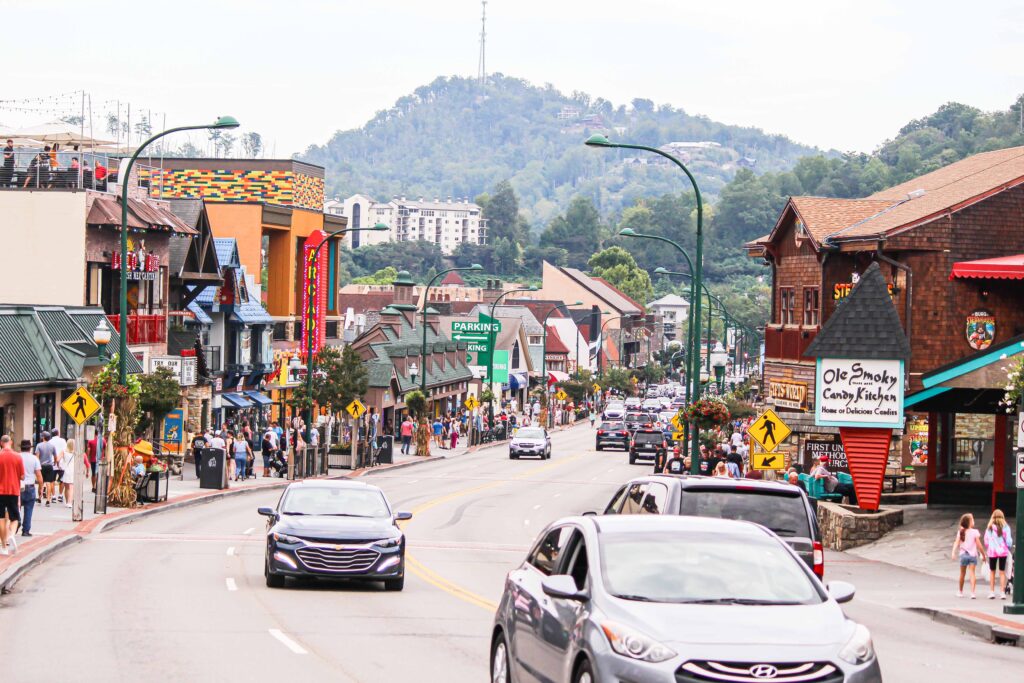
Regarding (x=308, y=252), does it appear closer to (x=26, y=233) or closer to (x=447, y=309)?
(x=26, y=233)

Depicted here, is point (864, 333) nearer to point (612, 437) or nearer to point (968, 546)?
point (968, 546)

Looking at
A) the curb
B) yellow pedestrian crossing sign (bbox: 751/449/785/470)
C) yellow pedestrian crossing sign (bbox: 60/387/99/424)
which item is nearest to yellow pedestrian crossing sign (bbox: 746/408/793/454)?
yellow pedestrian crossing sign (bbox: 751/449/785/470)

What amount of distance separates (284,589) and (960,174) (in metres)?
31.4

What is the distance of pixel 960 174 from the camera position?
4575 cm

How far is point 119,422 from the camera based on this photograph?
33000 millimetres

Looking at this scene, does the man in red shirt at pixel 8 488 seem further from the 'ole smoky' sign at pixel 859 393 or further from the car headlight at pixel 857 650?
the 'ole smoky' sign at pixel 859 393

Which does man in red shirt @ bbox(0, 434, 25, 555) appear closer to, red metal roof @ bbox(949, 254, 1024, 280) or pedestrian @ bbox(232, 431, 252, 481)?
red metal roof @ bbox(949, 254, 1024, 280)

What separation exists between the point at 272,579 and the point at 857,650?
505 inches

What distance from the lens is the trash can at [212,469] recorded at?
4294cm

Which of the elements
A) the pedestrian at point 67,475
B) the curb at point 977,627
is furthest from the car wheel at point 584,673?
the pedestrian at point 67,475

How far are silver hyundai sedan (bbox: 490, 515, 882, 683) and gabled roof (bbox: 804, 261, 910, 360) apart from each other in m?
22.0

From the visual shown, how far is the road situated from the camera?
546 inches

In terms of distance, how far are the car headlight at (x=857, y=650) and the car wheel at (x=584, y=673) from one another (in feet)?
4.89

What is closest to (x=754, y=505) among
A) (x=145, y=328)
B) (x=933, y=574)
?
(x=933, y=574)
